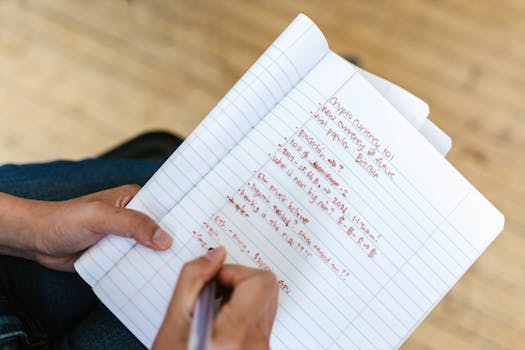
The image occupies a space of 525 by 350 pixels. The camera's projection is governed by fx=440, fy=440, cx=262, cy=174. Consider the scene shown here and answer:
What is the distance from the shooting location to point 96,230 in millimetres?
443

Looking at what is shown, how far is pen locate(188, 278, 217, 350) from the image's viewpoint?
0.30 m

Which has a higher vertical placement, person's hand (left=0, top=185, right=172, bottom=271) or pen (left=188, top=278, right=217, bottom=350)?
pen (left=188, top=278, right=217, bottom=350)

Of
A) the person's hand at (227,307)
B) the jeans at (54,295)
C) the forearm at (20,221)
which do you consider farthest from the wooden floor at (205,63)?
the person's hand at (227,307)

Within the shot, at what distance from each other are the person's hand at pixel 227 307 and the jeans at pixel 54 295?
0.23 meters

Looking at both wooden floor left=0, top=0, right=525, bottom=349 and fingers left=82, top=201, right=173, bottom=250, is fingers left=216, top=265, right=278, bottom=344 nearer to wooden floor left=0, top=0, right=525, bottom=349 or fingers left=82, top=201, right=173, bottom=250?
fingers left=82, top=201, right=173, bottom=250

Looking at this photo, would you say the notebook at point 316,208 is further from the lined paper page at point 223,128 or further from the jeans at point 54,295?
the jeans at point 54,295

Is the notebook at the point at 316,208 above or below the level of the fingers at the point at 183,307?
above

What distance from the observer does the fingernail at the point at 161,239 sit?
1.37 feet

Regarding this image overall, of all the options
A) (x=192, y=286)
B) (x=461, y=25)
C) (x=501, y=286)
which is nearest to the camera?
(x=192, y=286)

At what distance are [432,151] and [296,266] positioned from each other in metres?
0.17

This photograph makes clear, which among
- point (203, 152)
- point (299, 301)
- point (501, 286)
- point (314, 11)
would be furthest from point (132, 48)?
point (501, 286)

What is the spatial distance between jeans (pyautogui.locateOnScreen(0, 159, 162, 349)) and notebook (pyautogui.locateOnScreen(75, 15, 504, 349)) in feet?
0.40

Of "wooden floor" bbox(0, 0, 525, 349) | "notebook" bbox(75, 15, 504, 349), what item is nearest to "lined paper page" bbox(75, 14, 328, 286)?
"notebook" bbox(75, 15, 504, 349)

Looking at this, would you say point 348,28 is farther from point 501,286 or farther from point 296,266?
point 296,266
